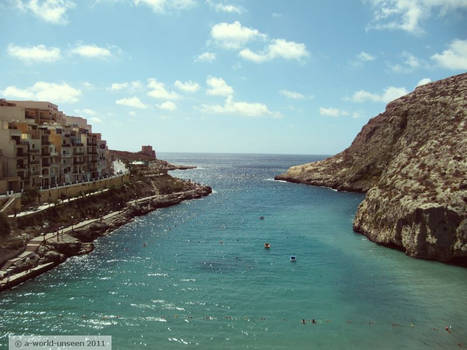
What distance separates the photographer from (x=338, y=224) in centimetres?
7175

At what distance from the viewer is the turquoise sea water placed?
29266mm

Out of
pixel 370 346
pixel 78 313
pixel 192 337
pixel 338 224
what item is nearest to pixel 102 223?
pixel 78 313

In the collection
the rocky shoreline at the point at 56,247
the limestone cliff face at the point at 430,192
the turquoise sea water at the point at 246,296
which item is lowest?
the turquoise sea water at the point at 246,296

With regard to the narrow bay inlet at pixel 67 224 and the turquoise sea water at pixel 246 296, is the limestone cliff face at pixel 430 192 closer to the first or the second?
the turquoise sea water at pixel 246 296

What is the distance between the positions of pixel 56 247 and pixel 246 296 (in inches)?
1242

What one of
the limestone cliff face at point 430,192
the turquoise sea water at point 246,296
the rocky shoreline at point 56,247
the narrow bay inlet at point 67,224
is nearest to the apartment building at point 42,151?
the narrow bay inlet at point 67,224

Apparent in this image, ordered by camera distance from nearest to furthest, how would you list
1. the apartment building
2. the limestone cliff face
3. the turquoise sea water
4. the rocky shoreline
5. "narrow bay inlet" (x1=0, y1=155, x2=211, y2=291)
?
the turquoise sea water → the rocky shoreline → "narrow bay inlet" (x1=0, y1=155, x2=211, y2=291) → the limestone cliff face → the apartment building

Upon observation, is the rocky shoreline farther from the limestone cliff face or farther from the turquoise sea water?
the limestone cliff face

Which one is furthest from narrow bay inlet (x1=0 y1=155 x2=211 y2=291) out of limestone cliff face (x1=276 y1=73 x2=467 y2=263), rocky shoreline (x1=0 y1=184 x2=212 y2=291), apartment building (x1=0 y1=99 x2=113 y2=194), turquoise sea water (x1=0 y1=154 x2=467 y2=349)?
limestone cliff face (x1=276 y1=73 x2=467 y2=263)

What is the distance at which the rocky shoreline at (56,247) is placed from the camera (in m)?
41.5

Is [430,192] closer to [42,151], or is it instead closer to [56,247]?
[56,247]

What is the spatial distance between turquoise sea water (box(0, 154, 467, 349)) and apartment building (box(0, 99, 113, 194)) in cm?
2294

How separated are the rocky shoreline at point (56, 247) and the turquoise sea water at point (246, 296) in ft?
5.88

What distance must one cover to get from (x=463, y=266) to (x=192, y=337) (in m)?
36.9
